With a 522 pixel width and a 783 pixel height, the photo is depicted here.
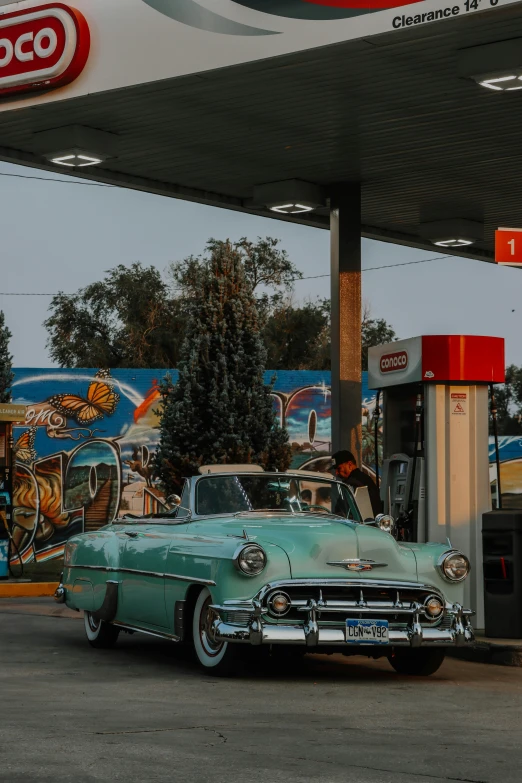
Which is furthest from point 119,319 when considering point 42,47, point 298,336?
point 42,47

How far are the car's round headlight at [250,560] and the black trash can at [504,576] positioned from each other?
3293mm

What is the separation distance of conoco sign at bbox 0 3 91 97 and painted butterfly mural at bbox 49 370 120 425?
17405 mm

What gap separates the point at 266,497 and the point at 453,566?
1.70 metres

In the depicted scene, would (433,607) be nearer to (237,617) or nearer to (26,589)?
(237,617)

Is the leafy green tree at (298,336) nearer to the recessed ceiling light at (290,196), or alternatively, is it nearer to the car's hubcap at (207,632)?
the recessed ceiling light at (290,196)

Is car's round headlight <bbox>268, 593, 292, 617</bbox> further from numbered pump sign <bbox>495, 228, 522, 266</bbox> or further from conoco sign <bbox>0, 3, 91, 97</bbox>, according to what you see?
conoco sign <bbox>0, 3, 91, 97</bbox>

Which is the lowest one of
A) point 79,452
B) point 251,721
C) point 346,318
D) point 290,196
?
point 251,721

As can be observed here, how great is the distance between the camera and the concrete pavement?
6238 millimetres

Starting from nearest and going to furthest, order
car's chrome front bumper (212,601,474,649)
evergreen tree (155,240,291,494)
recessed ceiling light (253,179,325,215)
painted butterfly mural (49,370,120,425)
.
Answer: car's chrome front bumper (212,601,474,649) < recessed ceiling light (253,179,325,215) < evergreen tree (155,240,291,494) < painted butterfly mural (49,370,120,425)

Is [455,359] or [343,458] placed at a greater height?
[455,359]

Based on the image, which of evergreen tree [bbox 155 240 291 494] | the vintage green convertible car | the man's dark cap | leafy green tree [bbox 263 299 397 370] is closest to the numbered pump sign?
the vintage green convertible car

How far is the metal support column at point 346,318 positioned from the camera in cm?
1702

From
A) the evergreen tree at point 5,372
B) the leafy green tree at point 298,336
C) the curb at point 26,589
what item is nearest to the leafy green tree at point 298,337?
the leafy green tree at point 298,336

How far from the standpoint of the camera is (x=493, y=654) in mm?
11227
